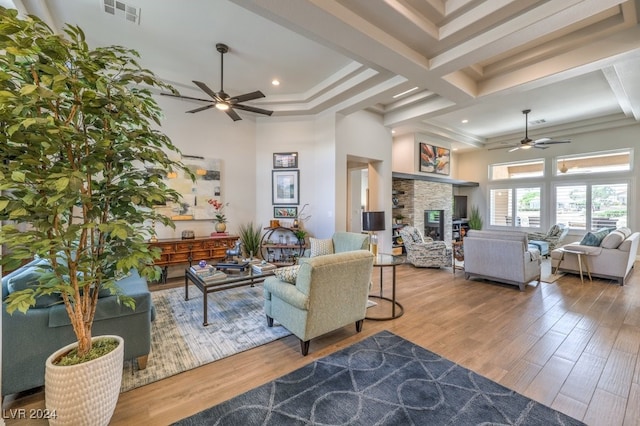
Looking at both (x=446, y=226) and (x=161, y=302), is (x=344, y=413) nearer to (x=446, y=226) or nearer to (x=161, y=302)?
(x=161, y=302)

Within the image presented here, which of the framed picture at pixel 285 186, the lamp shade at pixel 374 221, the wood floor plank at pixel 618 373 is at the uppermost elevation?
the framed picture at pixel 285 186

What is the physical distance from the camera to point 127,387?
82.1 inches

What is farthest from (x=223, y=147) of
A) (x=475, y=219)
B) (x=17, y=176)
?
(x=475, y=219)

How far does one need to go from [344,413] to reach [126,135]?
2227 mm

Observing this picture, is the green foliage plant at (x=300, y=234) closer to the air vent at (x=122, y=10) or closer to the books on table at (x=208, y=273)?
the books on table at (x=208, y=273)

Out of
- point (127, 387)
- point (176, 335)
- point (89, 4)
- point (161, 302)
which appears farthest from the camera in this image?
point (161, 302)

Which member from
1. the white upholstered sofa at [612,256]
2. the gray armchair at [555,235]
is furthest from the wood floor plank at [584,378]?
the gray armchair at [555,235]

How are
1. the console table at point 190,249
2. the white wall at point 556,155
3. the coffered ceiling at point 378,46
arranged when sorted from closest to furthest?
1. the coffered ceiling at point 378,46
2. the console table at point 190,249
3. the white wall at point 556,155

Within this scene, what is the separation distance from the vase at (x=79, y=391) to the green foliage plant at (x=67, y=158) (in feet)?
0.52

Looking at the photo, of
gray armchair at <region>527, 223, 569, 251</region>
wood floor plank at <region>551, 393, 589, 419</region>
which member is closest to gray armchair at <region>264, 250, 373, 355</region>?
wood floor plank at <region>551, 393, 589, 419</region>

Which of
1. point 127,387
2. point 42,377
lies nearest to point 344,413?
point 127,387

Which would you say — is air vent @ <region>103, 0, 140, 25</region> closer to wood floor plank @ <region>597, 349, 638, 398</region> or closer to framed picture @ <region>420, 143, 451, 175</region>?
wood floor plank @ <region>597, 349, 638, 398</region>

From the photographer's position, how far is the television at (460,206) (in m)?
10.2

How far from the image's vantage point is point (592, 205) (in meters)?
7.64
